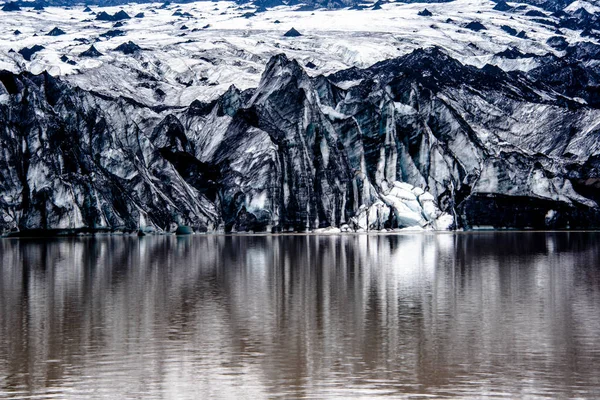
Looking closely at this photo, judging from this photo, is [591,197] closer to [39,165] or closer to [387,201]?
[387,201]

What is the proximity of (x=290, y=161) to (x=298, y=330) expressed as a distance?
317 feet

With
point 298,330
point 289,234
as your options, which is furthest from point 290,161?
point 298,330

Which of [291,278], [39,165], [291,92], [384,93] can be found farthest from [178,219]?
[291,278]

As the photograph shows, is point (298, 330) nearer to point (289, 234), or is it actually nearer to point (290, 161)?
point (289, 234)

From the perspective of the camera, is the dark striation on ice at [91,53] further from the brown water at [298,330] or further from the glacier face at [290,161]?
the brown water at [298,330]

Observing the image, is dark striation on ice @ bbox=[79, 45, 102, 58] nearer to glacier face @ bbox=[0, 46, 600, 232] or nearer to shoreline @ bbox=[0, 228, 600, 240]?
glacier face @ bbox=[0, 46, 600, 232]

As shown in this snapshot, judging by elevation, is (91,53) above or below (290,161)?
above

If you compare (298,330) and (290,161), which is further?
(290,161)

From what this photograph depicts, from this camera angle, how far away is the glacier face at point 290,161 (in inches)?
4397

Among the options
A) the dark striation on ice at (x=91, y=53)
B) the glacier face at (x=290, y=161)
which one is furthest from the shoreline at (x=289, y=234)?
the dark striation on ice at (x=91, y=53)

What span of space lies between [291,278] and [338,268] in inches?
318

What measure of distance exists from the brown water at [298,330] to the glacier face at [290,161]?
47.6 meters

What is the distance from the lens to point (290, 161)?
13150 cm

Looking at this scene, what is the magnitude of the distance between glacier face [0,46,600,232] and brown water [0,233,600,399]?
47.6 m
